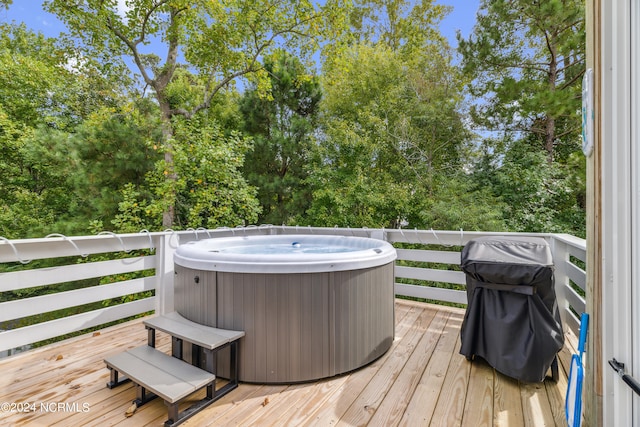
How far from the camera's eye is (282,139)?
22.1 feet

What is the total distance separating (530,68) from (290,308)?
249 inches

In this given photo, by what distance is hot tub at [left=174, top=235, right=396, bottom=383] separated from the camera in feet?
6.17

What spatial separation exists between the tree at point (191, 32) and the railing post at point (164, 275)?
224 cm

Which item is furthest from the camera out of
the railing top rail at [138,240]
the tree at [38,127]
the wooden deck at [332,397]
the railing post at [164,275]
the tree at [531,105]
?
the tree at [38,127]

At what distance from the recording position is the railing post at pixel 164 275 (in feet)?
9.71

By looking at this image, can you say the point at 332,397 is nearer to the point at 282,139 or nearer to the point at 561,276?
the point at 561,276

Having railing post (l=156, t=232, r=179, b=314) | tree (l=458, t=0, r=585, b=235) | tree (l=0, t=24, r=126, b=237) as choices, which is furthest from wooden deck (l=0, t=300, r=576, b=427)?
tree (l=0, t=24, r=126, b=237)

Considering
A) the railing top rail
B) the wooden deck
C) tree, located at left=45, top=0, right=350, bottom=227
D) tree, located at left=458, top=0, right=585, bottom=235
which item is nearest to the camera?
the wooden deck

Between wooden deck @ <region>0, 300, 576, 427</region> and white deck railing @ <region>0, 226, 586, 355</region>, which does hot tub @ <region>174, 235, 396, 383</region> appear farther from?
white deck railing @ <region>0, 226, 586, 355</region>

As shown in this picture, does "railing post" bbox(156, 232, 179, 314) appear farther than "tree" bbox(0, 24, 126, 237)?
No

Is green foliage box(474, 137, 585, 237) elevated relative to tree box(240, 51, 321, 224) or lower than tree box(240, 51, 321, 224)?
lower

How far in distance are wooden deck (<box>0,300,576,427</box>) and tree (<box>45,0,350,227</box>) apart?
3333 millimetres

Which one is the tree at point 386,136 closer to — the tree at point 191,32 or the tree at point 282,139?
the tree at point 282,139

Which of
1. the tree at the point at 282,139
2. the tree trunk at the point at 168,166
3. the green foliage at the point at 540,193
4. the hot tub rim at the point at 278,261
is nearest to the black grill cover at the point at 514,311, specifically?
the hot tub rim at the point at 278,261
